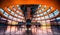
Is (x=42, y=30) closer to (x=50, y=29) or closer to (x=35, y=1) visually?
(x=50, y=29)

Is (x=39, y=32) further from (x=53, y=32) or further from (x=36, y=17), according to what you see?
(x=36, y=17)

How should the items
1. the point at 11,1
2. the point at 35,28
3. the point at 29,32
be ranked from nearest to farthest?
the point at 11,1, the point at 29,32, the point at 35,28

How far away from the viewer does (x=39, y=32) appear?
17.2 metres

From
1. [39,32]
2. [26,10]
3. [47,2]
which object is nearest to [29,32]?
[39,32]

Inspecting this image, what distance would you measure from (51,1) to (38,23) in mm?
8646

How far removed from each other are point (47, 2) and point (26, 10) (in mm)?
6816

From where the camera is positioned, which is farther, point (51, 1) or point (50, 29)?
point (50, 29)

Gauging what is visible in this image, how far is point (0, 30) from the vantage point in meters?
17.2

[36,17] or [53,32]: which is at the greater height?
[36,17]

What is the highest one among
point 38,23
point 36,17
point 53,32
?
point 36,17

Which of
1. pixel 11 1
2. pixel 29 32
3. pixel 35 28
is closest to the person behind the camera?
pixel 11 1

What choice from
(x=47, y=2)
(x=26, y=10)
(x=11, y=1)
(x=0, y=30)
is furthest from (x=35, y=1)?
(x=0, y=30)

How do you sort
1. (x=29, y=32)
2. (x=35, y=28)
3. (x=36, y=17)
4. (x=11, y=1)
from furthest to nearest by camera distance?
(x=36, y=17) → (x=35, y=28) → (x=29, y=32) → (x=11, y=1)

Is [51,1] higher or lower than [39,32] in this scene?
higher
